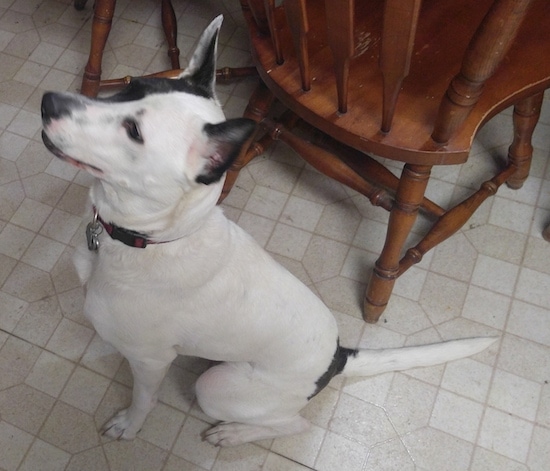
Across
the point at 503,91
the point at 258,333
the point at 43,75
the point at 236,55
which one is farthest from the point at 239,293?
the point at 43,75

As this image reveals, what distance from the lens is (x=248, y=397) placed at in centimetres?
99

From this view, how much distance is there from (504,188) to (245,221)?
679mm

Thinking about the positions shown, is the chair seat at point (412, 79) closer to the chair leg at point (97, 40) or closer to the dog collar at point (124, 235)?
the dog collar at point (124, 235)

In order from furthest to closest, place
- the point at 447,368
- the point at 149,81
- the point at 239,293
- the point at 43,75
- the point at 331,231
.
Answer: the point at 43,75
the point at 331,231
the point at 447,368
the point at 239,293
the point at 149,81

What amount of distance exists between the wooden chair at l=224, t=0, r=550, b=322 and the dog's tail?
0.20 meters

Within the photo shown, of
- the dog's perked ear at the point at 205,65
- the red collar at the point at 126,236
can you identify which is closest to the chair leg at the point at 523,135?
the dog's perked ear at the point at 205,65

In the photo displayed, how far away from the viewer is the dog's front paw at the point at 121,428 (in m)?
1.15

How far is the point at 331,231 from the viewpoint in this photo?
1.40m

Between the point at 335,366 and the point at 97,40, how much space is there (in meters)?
0.98

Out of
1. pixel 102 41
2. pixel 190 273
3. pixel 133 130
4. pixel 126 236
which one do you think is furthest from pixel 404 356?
pixel 102 41

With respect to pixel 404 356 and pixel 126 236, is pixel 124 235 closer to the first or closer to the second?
pixel 126 236

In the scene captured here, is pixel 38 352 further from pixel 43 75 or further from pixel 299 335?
pixel 43 75

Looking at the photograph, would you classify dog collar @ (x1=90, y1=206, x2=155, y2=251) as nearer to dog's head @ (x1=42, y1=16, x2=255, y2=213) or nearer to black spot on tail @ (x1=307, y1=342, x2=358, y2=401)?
dog's head @ (x1=42, y1=16, x2=255, y2=213)

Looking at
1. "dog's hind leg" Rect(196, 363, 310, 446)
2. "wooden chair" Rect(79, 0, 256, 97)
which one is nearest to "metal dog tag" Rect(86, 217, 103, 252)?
"dog's hind leg" Rect(196, 363, 310, 446)
